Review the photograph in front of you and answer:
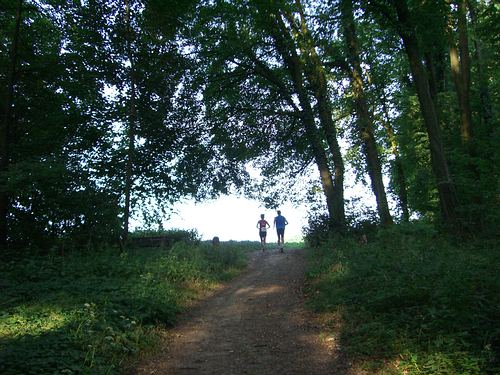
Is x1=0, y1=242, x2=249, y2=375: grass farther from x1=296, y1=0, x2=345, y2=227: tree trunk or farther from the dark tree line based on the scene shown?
x1=296, y1=0, x2=345, y2=227: tree trunk

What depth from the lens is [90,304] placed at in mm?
7359

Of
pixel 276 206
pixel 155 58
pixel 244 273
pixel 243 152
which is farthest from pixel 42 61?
pixel 276 206

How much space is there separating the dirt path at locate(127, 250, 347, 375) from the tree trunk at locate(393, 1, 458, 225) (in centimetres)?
476

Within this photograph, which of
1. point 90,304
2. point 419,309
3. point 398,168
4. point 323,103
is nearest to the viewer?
point 419,309

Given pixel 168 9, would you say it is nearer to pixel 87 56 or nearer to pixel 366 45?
pixel 87 56

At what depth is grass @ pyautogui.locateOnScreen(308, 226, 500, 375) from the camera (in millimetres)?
4914

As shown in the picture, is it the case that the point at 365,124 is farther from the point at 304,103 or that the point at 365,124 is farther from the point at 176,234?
the point at 176,234

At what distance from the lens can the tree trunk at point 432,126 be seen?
1139cm

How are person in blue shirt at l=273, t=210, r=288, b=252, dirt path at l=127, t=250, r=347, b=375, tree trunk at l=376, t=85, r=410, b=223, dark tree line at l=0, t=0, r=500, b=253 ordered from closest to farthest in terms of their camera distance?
dirt path at l=127, t=250, r=347, b=375 → dark tree line at l=0, t=0, r=500, b=253 → person in blue shirt at l=273, t=210, r=288, b=252 → tree trunk at l=376, t=85, r=410, b=223

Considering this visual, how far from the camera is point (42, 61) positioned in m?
15.4

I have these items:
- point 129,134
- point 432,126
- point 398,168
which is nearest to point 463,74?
point 432,126

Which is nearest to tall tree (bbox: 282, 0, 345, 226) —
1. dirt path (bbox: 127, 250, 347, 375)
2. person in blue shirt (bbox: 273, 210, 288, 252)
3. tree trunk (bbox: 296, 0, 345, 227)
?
tree trunk (bbox: 296, 0, 345, 227)

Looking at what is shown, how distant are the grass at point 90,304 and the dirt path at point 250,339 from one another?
53 centimetres

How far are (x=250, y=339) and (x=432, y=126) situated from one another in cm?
815
